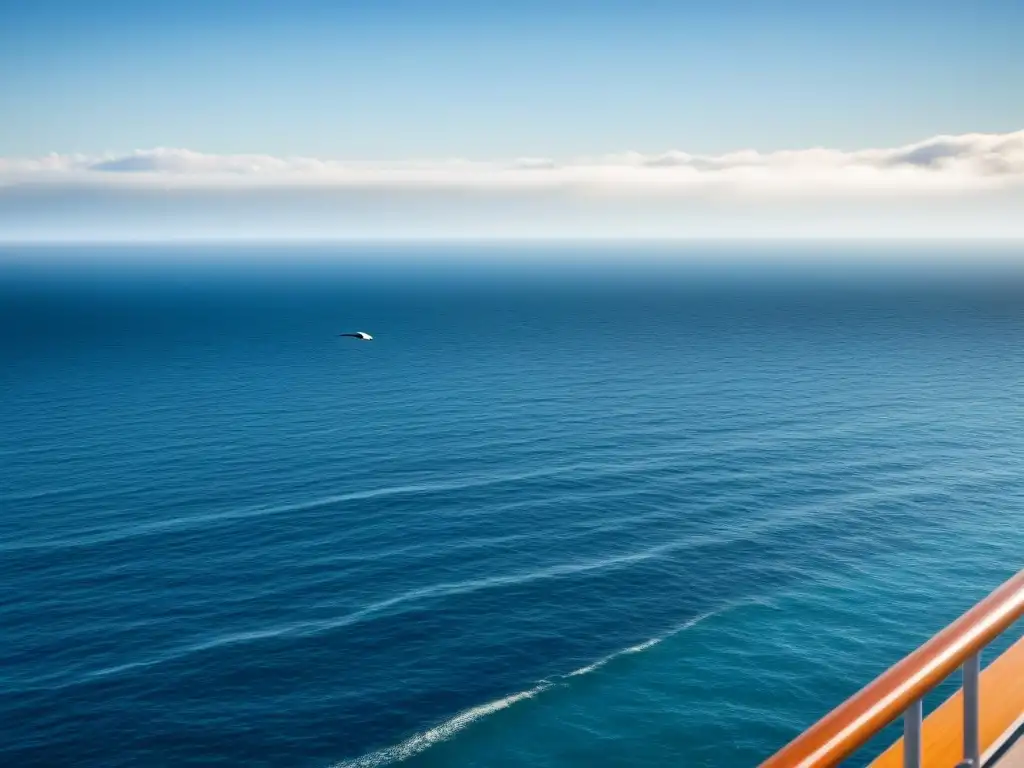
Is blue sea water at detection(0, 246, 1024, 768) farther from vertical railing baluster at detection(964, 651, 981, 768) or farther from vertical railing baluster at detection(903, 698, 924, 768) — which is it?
vertical railing baluster at detection(903, 698, 924, 768)

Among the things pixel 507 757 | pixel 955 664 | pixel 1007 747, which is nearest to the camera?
pixel 955 664

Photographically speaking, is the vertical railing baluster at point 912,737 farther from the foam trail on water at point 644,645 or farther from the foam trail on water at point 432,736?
the foam trail on water at point 644,645

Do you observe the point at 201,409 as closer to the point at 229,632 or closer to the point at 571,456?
the point at 571,456

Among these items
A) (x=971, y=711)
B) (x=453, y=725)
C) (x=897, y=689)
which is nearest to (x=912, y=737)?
(x=897, y=689)

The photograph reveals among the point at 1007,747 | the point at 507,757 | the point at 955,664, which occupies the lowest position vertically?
the point at 507,757

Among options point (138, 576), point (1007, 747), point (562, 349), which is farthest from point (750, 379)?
point (1007, 747)

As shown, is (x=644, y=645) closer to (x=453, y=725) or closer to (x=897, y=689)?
(x=453, y=725)

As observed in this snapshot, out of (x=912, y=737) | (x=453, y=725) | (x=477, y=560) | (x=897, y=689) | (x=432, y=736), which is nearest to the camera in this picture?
(x=897, y=689)
